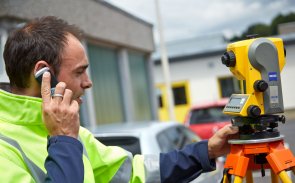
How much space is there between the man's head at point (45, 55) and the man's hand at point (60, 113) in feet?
0.54

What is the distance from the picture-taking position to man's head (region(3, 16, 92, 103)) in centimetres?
158

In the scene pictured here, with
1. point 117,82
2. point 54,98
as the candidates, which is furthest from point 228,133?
point 117,82

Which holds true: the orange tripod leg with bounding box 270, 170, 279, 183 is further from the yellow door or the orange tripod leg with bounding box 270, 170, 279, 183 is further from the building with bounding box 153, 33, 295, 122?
the yellow door

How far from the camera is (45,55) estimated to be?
1.58 metres

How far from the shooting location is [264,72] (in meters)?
1.59

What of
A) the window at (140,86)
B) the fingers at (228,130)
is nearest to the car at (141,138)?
the fingers at (228,130)

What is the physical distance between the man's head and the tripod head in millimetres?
555

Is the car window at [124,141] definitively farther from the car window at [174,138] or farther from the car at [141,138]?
the car window at [174,138]

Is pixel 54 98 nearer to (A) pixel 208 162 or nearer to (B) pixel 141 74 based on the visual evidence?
(A) pixel 208 162

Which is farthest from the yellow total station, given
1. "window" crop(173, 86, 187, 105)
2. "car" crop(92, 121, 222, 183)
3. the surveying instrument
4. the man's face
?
"window" crop(173, 86, 187, 105)

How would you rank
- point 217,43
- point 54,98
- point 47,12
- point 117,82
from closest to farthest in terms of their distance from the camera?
point 54,98 < point 47,12 < point 117,82 < point 217,43

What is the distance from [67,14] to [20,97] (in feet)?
5.25

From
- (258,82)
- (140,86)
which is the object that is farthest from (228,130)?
(140,86)

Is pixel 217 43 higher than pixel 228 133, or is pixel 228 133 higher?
pixel 217 43
